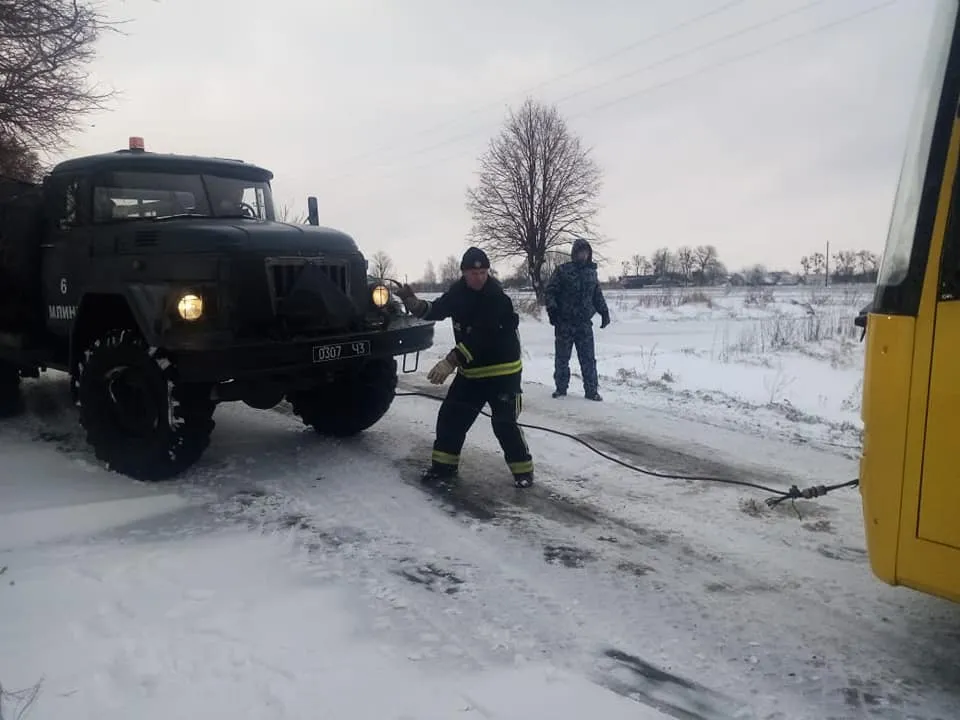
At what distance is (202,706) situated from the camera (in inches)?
96.0

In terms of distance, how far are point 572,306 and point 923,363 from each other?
5.93 meters

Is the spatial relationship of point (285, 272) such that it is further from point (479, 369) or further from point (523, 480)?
point (523, 480)

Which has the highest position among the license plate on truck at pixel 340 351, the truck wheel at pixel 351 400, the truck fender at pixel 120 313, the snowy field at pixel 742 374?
the truck fender at pixel 120 313

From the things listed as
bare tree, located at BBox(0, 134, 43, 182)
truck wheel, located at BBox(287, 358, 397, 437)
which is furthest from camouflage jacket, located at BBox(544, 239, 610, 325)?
bare tree, located at BBox(0, 134, 43, 182)

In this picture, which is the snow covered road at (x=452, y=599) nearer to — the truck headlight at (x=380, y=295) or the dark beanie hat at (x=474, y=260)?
the truck headlight at (x=380, y=295)

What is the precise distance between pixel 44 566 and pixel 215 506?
1136 mm

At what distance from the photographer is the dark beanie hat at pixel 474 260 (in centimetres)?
497

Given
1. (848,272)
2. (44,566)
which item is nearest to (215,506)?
A: (44,566)

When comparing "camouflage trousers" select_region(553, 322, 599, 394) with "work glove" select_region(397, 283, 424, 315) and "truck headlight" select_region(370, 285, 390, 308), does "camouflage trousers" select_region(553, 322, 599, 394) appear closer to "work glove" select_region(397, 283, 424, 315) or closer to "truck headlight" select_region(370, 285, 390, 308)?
"truck headlight" select_region(370, 285, 390, 308)

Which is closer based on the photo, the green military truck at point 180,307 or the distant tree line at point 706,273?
the green military truck at point 180,307

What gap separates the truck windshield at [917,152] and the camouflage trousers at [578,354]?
544 cm

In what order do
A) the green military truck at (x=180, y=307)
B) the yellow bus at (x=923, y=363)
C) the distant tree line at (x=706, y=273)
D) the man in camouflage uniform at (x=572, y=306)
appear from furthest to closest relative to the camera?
the distant tree line at (x=706, y=273), the man in camouflage uniform at (x=572, y=306), the green military truck at (x=180, y=307), the yellow bus at (x=923, y=363)

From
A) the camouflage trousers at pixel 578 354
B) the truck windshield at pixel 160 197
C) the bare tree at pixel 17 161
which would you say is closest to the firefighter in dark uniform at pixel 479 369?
the truck windshield at pixel 160 197

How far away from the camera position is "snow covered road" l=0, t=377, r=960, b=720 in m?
2.57
